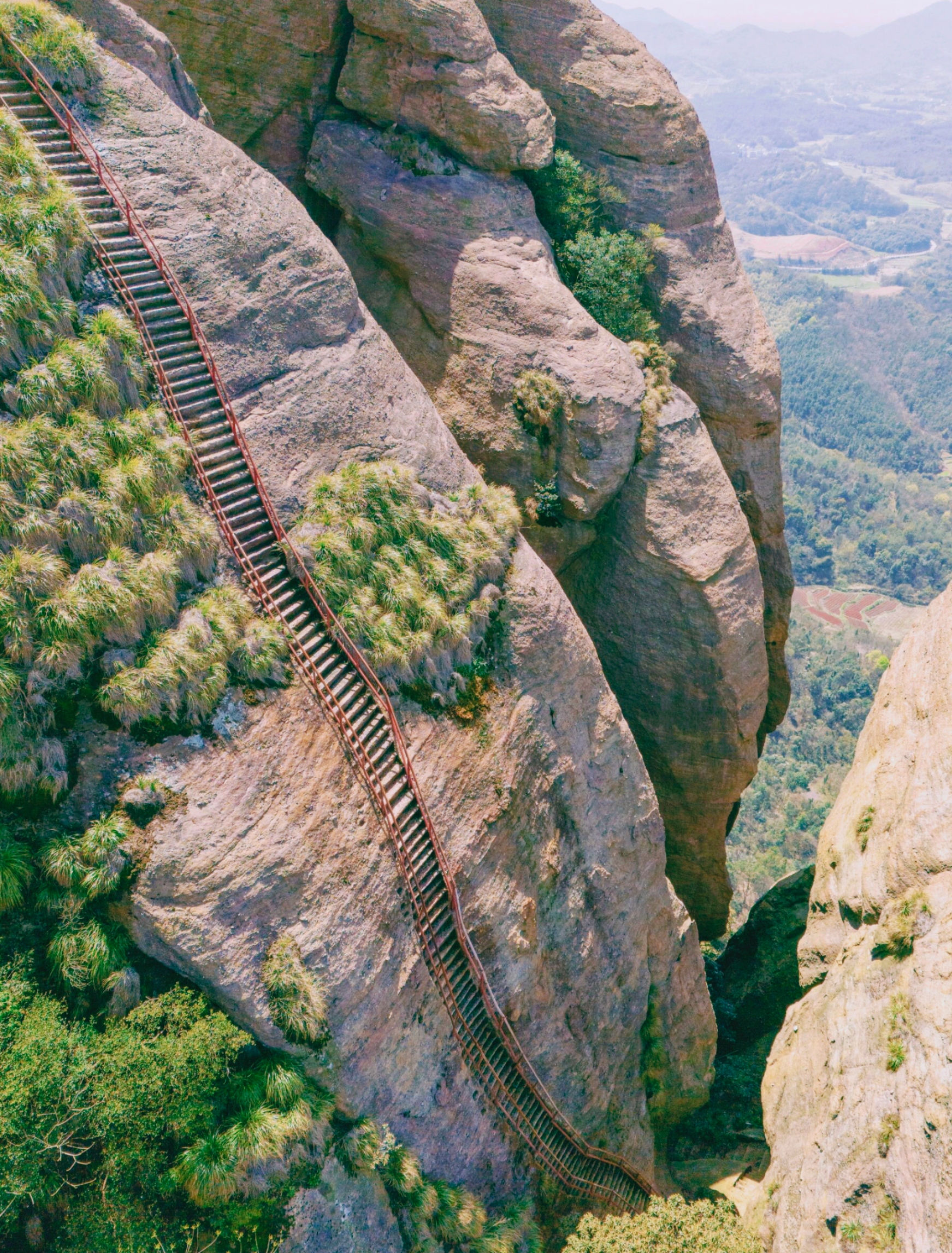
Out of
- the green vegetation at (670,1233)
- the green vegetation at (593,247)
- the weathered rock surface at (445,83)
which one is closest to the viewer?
the green vegetation at (670,1233)

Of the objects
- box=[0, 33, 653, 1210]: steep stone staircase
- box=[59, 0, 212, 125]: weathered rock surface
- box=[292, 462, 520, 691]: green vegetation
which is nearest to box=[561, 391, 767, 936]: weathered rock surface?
box=[292, 462, 520, 691]: green vegetation

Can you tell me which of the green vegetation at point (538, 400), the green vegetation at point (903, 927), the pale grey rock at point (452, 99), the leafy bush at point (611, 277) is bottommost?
the green vegetation at point (903, 927)

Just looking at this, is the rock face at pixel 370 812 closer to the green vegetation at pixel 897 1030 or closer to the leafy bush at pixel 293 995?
the leafy bush at pixel 293 995

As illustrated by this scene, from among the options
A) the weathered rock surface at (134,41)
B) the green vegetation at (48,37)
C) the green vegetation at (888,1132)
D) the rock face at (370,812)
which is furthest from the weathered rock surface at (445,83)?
the green vegetation at (888,1132)

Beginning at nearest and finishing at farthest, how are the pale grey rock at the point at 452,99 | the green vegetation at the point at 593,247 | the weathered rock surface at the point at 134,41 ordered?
the weathered rock surface at the point at 134,41 < the pale grey rock at the point at 452,99 < the green vegetation at the point at 593,247

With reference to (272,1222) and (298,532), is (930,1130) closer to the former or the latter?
(272,1222)
